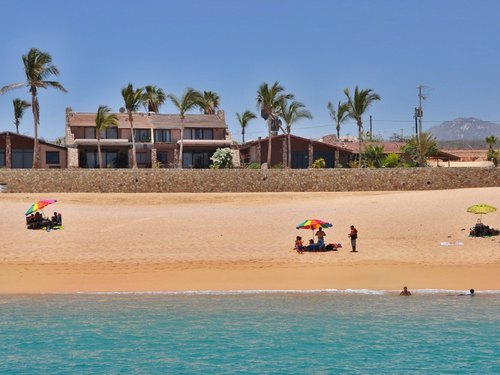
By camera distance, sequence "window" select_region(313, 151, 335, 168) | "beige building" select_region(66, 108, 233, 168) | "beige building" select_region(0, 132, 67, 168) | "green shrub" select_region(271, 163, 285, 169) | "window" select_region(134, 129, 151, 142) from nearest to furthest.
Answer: "beige building" select_region(0, 132, 67, 168) → "green shrub" select_region(271, 163, 285, 169) → "beige building" select_region(66, 108, 233, 168) → "window" select_region(134, 129, 151, 142) → "window" select_region(313, 151, 335, 168)

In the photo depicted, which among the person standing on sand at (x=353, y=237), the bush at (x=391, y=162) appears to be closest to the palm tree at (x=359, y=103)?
the bush at (x=391, y=162)

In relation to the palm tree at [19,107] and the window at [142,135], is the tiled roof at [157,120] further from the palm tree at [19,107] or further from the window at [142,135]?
the palm tree at [19,107]

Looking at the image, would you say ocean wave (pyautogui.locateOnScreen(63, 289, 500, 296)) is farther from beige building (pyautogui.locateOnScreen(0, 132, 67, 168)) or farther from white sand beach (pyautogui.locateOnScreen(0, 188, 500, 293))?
beige building (pyautogui.locateOnScreen(0, 132, 67, 168))

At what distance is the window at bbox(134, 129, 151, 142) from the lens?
75.4 meters

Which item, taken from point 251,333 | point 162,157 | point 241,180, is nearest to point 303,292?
point 251,333

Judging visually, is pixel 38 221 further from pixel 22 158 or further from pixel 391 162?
pixel 391 162

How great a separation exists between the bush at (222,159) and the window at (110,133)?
35.6 ft

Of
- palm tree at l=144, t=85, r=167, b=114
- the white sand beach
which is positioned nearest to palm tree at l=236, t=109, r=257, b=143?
palm tree at l=144, t=85, r=167, b=114

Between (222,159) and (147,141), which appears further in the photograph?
(147,141)

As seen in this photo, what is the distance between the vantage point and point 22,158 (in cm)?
6975

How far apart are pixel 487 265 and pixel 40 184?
1387 inches

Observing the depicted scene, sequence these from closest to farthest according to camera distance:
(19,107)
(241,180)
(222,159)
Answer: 1. (241,180)
2. (222,159)
3. (19,107)

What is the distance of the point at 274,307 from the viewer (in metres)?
21.6

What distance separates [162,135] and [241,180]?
76.8 ft
